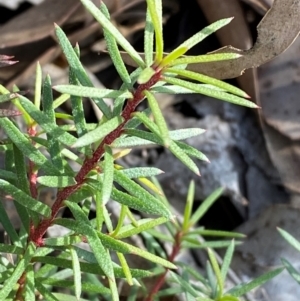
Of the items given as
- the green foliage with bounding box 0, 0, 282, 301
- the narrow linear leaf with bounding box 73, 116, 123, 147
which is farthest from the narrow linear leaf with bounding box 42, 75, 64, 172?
the narrow linear leaf with bounding box 73, 116, 123, 147

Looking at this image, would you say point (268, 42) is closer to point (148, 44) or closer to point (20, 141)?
point (148, 44)

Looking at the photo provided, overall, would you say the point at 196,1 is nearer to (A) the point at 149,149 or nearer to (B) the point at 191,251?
(A) the point at 149,149

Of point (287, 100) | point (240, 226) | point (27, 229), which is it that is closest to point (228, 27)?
point (287, 100)

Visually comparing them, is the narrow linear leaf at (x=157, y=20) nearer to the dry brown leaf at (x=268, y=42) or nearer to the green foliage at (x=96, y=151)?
the green foliage at (x=96, y=151)

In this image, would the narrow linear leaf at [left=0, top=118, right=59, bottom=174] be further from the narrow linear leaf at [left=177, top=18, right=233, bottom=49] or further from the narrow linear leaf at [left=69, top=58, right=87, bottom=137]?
the narrow linear leaf at [left=177, top=18, right=233, bottom=49]

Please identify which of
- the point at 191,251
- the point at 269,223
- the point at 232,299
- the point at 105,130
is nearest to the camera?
the point at 105,130

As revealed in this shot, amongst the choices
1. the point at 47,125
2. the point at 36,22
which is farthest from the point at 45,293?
the point at 36,22
